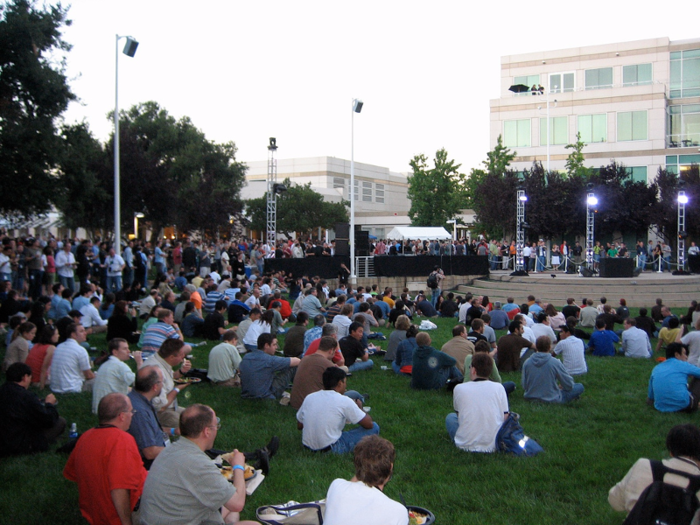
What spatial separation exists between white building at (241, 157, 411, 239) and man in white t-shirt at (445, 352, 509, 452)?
59.7 meters

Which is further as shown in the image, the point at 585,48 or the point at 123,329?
the point at 585,48

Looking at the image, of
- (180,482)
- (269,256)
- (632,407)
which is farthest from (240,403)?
(269,256)

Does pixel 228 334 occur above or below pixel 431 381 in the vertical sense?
above

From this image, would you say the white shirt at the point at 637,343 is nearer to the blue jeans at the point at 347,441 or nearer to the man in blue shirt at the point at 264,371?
the man in blue shirt at the point at 264,371

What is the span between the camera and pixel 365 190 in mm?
77938

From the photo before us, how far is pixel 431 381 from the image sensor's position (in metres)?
9.67

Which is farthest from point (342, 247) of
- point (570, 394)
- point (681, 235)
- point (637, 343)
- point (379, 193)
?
point (379, 193)

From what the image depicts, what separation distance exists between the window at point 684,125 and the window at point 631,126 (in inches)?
91.3

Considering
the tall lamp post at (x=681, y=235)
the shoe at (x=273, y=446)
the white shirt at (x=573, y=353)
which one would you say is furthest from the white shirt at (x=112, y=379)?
the tall lamp post at (x=681, y=235)

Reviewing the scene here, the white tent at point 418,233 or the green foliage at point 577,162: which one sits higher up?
the green foliage at point 577,162

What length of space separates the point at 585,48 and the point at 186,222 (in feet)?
112

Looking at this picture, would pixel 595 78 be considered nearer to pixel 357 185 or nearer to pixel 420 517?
pixel 357 185

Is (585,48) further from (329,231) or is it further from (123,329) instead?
(123,329)

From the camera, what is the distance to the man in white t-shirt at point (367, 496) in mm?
3459
